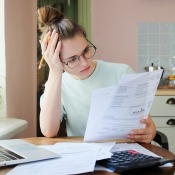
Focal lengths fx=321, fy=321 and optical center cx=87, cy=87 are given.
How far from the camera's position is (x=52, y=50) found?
1332 mm

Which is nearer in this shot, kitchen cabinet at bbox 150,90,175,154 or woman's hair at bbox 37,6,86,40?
woman's hair at bbox 37,6,86,40

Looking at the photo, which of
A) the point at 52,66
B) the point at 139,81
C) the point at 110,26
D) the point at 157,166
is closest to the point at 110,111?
the point at 139,81

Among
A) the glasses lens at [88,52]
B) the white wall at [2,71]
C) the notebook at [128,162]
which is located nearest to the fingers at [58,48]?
the glasses lens at [88,52]

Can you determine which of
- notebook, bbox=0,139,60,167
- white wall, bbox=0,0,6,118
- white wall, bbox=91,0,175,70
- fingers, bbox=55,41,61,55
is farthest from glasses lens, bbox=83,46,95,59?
white wall, bbox=91,0,175,70

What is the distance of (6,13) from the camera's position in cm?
206

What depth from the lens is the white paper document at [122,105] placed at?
105 cm

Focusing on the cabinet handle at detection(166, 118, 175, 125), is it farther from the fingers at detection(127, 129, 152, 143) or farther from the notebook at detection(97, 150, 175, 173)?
the notebook at detection(97, 150, 175, 173)

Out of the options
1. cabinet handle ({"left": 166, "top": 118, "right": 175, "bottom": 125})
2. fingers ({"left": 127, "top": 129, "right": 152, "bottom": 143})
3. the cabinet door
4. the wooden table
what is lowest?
cabinet handle ({"left": 166, "top": 118, "right": 175, "bottom": 125})

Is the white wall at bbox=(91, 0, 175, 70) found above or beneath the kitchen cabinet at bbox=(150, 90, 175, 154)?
above

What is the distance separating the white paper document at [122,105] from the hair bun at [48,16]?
490 mm

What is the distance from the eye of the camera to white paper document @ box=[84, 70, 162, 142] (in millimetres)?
1050

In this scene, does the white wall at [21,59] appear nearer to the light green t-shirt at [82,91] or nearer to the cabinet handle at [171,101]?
the light green t-shirt at [82,91]

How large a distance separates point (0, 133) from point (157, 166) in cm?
95

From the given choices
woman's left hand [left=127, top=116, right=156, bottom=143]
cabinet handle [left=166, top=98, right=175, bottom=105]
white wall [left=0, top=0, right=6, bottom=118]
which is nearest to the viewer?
woman's left hand [left=127, top=116, right=156, bottom=143]
